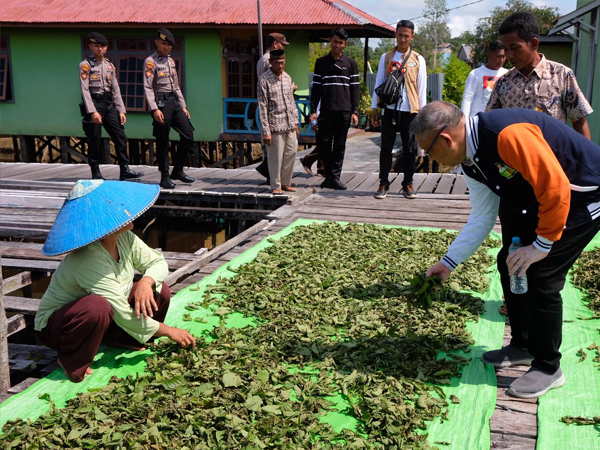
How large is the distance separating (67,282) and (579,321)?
3.07 metres

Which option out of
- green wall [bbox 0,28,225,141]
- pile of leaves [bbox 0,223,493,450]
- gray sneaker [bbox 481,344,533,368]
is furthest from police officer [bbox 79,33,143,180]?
gray sneaker [bbox 481,344,533,368]

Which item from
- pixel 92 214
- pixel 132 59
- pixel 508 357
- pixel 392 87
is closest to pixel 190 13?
pixel 132 59

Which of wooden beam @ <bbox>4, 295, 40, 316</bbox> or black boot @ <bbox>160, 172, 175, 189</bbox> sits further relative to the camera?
black boot @ <bbox>160, 172, 175, 189</bbox>

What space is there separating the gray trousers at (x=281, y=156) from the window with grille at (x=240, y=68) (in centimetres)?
722

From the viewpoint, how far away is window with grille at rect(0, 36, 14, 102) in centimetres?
1455

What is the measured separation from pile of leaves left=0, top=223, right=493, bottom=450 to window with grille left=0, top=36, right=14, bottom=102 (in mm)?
13044

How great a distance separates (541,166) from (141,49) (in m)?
13.1

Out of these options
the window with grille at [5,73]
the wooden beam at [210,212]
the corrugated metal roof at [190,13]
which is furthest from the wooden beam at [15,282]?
the window with grille at [5,73]

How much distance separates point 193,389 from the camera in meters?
2.76

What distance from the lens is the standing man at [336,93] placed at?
7.23 meters

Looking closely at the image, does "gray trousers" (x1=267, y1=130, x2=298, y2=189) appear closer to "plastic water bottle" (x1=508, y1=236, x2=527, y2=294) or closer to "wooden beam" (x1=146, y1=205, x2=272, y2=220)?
"wooden beam" (x1=146, y1=205, x2=272, y2=220)

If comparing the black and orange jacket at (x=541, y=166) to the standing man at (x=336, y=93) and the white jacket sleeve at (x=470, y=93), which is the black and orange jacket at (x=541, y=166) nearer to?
the white jacket sleeve at (x=470, y=93)

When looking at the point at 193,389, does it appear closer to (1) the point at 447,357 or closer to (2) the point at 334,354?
(2) the point at 334,354

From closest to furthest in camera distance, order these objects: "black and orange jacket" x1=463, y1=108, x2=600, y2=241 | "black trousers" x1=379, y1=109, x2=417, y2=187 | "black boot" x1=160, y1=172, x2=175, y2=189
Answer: "black and orange jacket" x1=463, y1=108, x2=600, y2=241
"black trousers" x1=379, y1=109, x2=417, y2=187
"black boot" x1=160, y1=172, x2=175, y2=189
